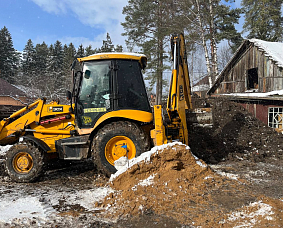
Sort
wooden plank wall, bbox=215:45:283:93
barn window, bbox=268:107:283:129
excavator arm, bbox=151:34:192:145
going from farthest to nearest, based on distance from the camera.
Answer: wooden plank wall, bbox=215:45:283:93
barn window, bbox=268:107:283:129
excavator arm, bbox=151:34:192:145

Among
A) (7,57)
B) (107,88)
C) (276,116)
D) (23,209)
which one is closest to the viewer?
(23,209)

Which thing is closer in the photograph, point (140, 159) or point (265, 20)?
point (140, 159)

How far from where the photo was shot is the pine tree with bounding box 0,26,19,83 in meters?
40.7

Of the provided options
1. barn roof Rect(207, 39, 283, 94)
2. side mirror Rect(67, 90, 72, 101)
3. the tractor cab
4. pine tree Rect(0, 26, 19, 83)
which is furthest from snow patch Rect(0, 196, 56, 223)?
pine tree Rect(0, 26, 19, 83)

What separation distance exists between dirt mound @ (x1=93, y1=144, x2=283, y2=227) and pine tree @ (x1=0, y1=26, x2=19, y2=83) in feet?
139

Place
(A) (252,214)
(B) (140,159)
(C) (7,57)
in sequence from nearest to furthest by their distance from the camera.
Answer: (A) (252,214), (B) (140,159), (C) (7,57)

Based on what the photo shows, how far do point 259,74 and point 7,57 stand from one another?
44.4 m

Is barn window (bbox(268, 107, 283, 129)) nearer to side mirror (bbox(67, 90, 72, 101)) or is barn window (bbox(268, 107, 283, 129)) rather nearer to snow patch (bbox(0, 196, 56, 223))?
side mirror (bbox(67, 90, 72, 101))

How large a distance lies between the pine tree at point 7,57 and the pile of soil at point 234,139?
131 ft

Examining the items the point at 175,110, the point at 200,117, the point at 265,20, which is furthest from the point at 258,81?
the point at 265,20

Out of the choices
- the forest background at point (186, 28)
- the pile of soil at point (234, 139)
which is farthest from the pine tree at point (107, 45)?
the pile of soil at point (234, 139)

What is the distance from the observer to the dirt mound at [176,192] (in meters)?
3.27

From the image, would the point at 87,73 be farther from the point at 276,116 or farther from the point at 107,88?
the point at 276,116

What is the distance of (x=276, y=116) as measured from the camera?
1120 centimetres
